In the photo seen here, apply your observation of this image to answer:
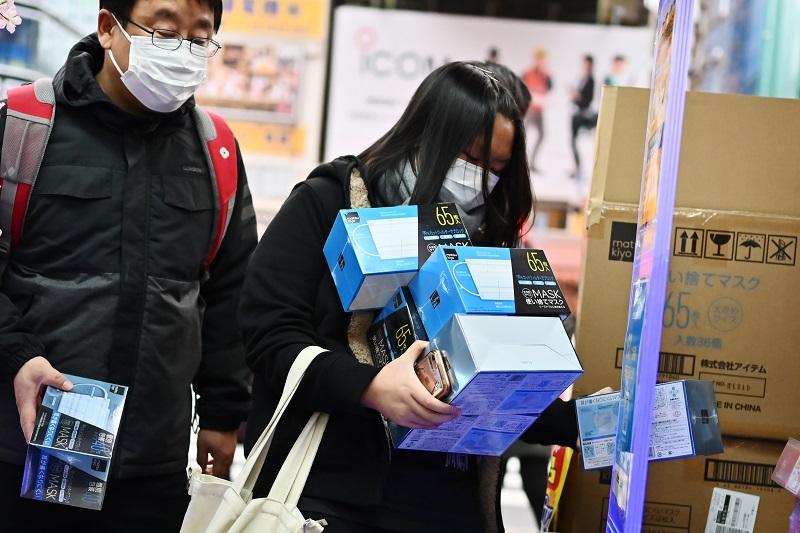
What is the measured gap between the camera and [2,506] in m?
1.89

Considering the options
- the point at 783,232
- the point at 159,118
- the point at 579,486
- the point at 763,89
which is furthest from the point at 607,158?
the point at 763,89

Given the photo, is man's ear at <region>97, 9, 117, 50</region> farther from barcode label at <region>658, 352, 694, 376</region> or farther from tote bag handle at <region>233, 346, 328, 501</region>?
barcode label at <region>658, 352, 694, 376</region>

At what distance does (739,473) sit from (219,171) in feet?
4.32

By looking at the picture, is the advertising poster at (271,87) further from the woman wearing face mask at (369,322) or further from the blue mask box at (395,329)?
the blue mask box at (395,329)

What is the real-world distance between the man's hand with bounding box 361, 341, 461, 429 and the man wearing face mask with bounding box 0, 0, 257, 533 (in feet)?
2.26

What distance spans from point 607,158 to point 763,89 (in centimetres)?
268

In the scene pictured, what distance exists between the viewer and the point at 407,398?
1.45 m

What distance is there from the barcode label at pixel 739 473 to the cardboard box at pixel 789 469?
0.12m

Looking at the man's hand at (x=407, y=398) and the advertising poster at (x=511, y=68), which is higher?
the advertising poster at (x=511, y=68)

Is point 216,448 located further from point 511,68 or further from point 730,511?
point 511,68

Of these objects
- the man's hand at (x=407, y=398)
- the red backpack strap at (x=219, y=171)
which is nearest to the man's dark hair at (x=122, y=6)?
the red backpack strap at (x=219, y=171)

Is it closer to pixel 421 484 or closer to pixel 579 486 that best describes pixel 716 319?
pixel 579 486

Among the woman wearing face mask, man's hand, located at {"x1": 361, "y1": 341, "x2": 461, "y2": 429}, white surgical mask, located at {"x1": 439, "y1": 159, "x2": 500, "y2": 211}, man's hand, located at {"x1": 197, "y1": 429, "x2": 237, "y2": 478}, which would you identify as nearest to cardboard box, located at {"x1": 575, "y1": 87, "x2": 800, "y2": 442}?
the woman wearing face mask

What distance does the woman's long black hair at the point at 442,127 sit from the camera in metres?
1.75
